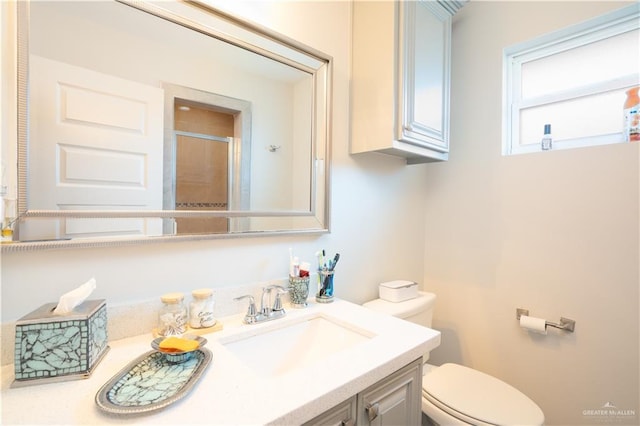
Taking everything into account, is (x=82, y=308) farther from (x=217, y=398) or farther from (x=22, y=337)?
(x=217, y=398)

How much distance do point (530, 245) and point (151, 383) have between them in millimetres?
1647

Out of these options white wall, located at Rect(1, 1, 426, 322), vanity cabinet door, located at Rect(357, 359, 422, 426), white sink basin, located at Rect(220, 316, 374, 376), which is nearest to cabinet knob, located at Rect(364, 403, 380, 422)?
vanity cabinet door, located at Rect(357, 359, 422, 426)

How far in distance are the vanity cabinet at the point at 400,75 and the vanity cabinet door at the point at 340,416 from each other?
939 millimetres

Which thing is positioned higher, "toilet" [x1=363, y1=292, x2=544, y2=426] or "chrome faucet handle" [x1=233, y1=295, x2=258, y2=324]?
"chrome faucet handle" [x1=233, y1=295, x2=258, y2=324]

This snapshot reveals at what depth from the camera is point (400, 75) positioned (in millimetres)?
1181

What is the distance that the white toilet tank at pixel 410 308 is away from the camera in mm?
1292

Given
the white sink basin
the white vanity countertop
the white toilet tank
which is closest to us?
the white vanity countertop

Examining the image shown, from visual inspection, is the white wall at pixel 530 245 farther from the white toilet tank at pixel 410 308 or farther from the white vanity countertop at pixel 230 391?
the white vanity countertop at pixel 230 391

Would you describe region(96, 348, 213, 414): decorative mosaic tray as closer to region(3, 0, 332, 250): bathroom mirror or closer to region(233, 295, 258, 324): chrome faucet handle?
region(233, 295, 258, 324): chrome faucet handle

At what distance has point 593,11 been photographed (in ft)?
4.17

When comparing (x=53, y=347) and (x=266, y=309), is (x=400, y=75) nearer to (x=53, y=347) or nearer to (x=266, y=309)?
(x=266, y=309)

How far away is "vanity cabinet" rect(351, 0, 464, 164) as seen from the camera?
1.19m

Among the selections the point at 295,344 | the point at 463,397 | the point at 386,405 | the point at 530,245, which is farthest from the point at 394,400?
the point at 530,245

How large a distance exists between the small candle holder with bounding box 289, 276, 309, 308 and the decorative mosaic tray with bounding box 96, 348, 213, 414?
42cm
